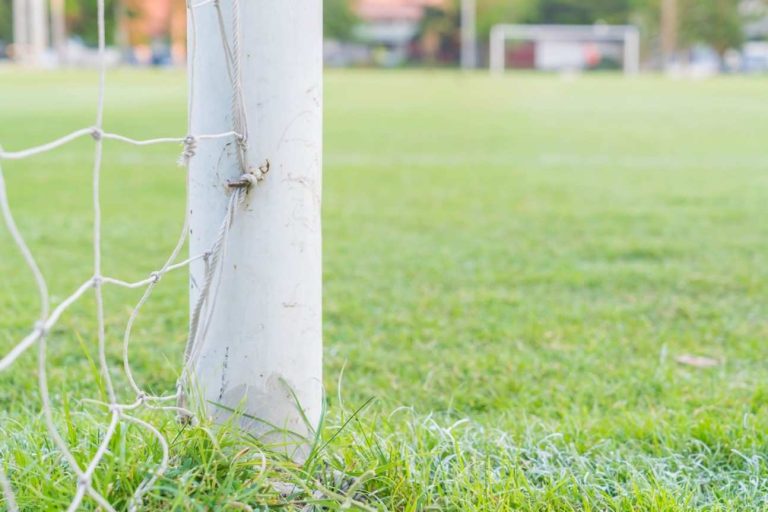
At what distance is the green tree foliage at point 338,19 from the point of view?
6300 centimetres

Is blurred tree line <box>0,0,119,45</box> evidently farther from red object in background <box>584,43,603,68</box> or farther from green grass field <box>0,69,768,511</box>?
green grass field <box>0,69,768,511</box>

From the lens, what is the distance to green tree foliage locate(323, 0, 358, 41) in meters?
63.0

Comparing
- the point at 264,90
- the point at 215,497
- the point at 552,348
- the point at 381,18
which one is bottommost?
the point at 552,348

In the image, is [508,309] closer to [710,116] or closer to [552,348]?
[552,348]

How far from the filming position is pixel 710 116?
15.6m

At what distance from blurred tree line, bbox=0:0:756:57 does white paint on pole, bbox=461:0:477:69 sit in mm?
693

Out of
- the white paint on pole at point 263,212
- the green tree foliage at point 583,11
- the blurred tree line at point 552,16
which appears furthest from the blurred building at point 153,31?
the white paint on pole at point 263,212

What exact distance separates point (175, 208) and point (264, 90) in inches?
173

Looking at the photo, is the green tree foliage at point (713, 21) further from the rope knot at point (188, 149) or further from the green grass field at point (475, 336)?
the rope knot at point (188, 149)

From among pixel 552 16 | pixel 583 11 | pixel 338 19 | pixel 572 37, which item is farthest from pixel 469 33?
pixel 338 19

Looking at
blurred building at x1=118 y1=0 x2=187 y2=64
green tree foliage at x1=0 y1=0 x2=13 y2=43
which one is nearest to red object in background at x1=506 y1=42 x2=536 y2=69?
blurred building at x1=118 y1=0 x2=187 y2=64

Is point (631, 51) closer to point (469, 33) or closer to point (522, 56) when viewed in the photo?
point (522, 56)

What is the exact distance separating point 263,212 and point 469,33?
5771cm

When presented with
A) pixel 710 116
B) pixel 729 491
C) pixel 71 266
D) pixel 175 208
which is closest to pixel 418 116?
pixel 710 116
